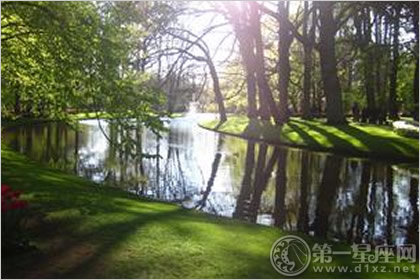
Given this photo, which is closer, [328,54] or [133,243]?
[133,243]

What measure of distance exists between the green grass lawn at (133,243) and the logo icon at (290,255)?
0.15m

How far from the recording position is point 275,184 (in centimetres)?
2033

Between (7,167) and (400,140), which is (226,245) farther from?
(400,140)

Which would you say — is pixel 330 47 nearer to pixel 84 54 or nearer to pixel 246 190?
pixel 246 190

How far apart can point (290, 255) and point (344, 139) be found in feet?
80.2

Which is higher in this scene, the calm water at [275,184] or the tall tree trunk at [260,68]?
the tall tree trunk at [260,68]

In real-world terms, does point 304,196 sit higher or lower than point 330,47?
lower

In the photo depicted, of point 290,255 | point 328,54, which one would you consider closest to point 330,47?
point 328,54

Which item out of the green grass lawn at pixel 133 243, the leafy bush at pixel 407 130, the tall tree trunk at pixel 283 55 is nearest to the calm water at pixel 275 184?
the green grass lawn at pixel 133 243

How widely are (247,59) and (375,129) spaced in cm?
1512

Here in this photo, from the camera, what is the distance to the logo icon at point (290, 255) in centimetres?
902

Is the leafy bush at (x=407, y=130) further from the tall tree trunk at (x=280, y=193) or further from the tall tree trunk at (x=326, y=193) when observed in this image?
the tall tree trunk at (x=280, y=193)

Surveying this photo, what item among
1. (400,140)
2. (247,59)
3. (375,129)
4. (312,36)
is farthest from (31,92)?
(312,36)

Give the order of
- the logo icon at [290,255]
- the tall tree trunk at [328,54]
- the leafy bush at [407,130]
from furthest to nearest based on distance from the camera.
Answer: the tall tree trunk at [328,54] → the leafy bush at [407,130] → the logo icon at [290,255]
